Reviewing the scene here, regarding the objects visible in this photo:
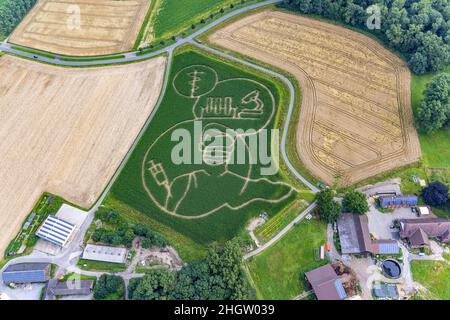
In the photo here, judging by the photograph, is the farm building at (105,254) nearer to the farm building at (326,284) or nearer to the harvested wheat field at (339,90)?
the farm building at (326,284)

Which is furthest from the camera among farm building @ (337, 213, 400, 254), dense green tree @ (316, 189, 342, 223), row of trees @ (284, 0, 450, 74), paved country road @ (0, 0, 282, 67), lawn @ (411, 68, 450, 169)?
paved country road @ (0, 0, 282, 67)

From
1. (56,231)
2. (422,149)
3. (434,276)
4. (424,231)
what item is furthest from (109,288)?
(422,149)

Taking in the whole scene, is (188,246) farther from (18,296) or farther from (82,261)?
(18,296)

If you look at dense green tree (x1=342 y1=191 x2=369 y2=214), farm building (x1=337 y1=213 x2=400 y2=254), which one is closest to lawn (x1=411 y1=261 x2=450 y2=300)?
farm building (x1=337 y1=213 x2=400 y2=254)

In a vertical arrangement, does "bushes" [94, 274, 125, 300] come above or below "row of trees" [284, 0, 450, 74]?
below

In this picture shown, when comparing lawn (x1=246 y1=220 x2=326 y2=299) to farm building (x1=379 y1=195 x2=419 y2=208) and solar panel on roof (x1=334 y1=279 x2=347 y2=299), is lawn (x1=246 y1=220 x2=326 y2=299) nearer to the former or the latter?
solar panel on roof (x1=334 y1=279 x2=347 y2=299)

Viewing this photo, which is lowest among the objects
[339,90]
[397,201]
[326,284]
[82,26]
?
[326,284]

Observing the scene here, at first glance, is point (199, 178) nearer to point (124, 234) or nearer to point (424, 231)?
point (124, 234)
